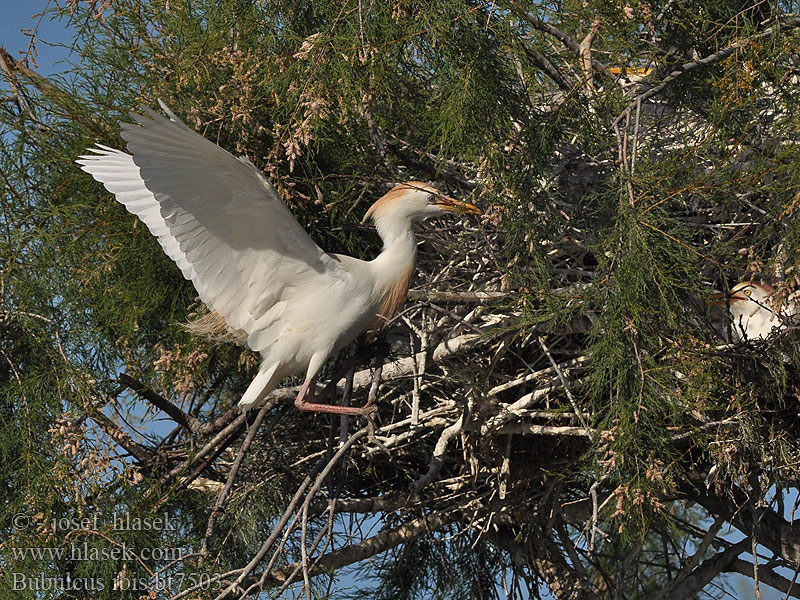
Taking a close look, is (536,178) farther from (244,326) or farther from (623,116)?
(244,326)

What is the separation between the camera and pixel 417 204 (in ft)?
8.53

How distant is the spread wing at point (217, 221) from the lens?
224 cm

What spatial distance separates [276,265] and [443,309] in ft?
1.36

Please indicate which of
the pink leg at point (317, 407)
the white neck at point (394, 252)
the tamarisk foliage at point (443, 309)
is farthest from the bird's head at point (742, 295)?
the pink leg at point (317, 407)

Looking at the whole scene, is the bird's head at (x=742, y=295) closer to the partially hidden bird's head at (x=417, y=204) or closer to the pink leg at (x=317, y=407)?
the partially hidden bird's head at (x=417, y=204)

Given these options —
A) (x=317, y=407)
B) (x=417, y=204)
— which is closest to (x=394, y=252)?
(x=417, y=204)

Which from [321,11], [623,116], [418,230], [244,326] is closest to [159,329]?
[244,326]

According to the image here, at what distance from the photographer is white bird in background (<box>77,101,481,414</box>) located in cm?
239

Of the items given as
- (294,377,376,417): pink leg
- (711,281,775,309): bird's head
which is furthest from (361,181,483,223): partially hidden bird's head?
(711,281,775,309): bird's head

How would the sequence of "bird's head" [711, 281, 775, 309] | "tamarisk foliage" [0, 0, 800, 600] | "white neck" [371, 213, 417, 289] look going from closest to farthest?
"tamarisk foliage" [0, 0, 800, 600] < "white neck" [371, 213, 417, 289] < "bird's head" [711, 281, 775, 309]

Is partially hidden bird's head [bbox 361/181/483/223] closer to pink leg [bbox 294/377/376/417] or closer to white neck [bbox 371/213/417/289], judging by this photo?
white neck [bbox 371/213/417/289]

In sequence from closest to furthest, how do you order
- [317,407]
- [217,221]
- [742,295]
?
[217,221], [317,407], [742,295]

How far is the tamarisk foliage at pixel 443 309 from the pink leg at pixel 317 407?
0.05m

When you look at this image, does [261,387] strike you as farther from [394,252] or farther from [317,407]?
[394,252]
